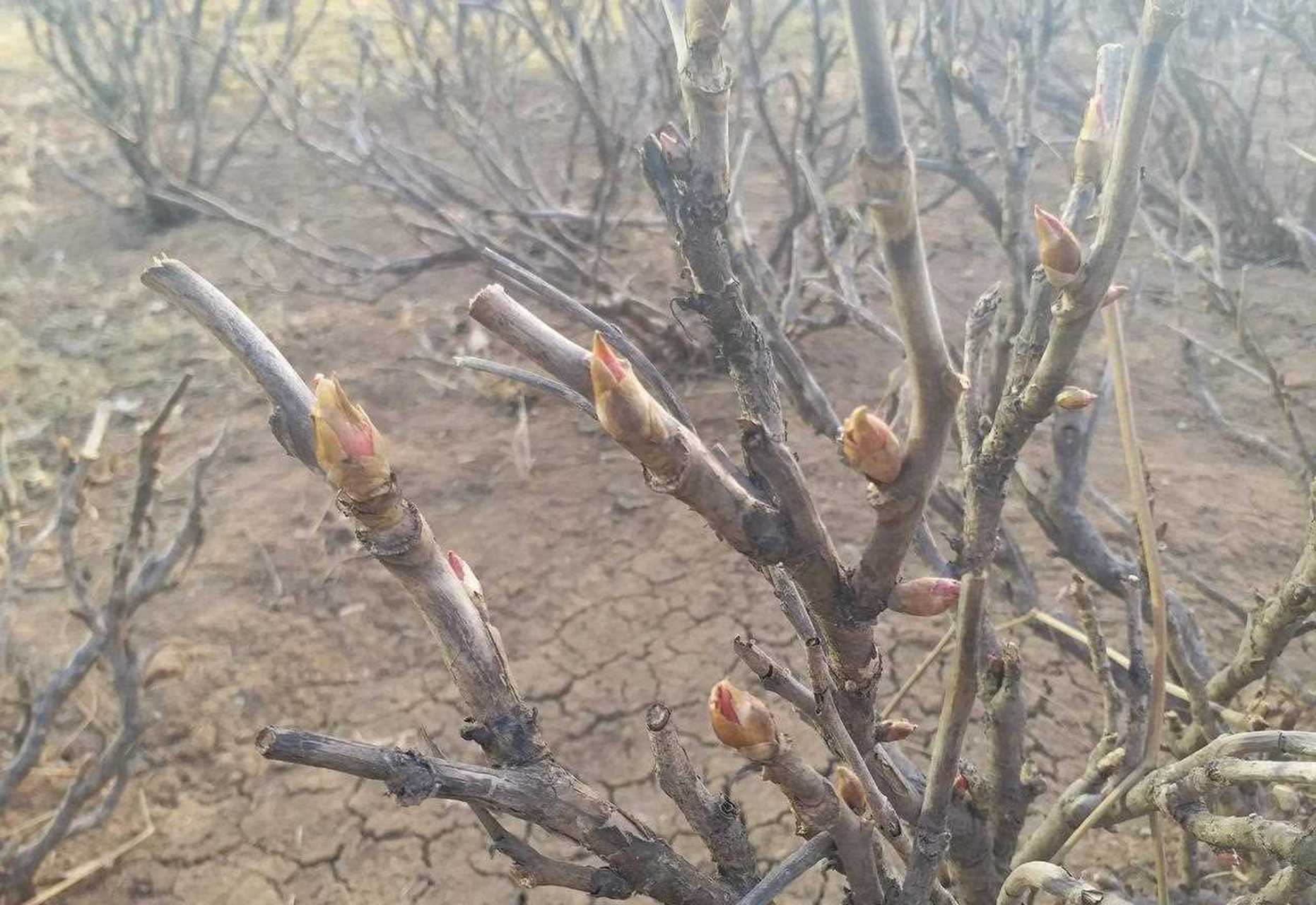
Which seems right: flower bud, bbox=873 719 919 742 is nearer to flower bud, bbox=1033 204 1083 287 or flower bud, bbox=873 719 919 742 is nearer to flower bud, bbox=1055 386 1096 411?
flower bud, bbox=1055 386 1096 411

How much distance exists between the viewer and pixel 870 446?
0.53 metres

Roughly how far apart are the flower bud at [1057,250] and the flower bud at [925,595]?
20 cm

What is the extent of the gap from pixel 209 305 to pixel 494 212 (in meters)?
2.63

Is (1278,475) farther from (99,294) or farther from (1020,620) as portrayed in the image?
(99,294)

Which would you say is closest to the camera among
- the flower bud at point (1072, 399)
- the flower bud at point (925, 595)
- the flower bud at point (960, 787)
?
the flower bud at point (925, 595)

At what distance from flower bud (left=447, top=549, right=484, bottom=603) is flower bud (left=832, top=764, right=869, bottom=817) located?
30cm

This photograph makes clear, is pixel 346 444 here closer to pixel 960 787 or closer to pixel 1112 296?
pixel 1112 296

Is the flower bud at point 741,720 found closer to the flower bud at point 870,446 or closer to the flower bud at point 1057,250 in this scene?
the flower bud at point 870,446

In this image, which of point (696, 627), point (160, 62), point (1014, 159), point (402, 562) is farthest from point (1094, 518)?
point (160, 62)

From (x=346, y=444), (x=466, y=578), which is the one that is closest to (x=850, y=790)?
(x=466, y=578)

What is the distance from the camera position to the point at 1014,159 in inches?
63.6

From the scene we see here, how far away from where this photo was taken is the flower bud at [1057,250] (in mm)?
603

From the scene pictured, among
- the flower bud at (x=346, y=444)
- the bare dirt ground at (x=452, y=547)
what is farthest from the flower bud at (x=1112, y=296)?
the bare dirt ground at (x=452, y=547)

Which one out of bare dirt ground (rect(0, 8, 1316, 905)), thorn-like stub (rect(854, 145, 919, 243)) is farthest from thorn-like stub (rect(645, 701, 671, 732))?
bare dirt ground (rect(0, 8, 1316, 905))
